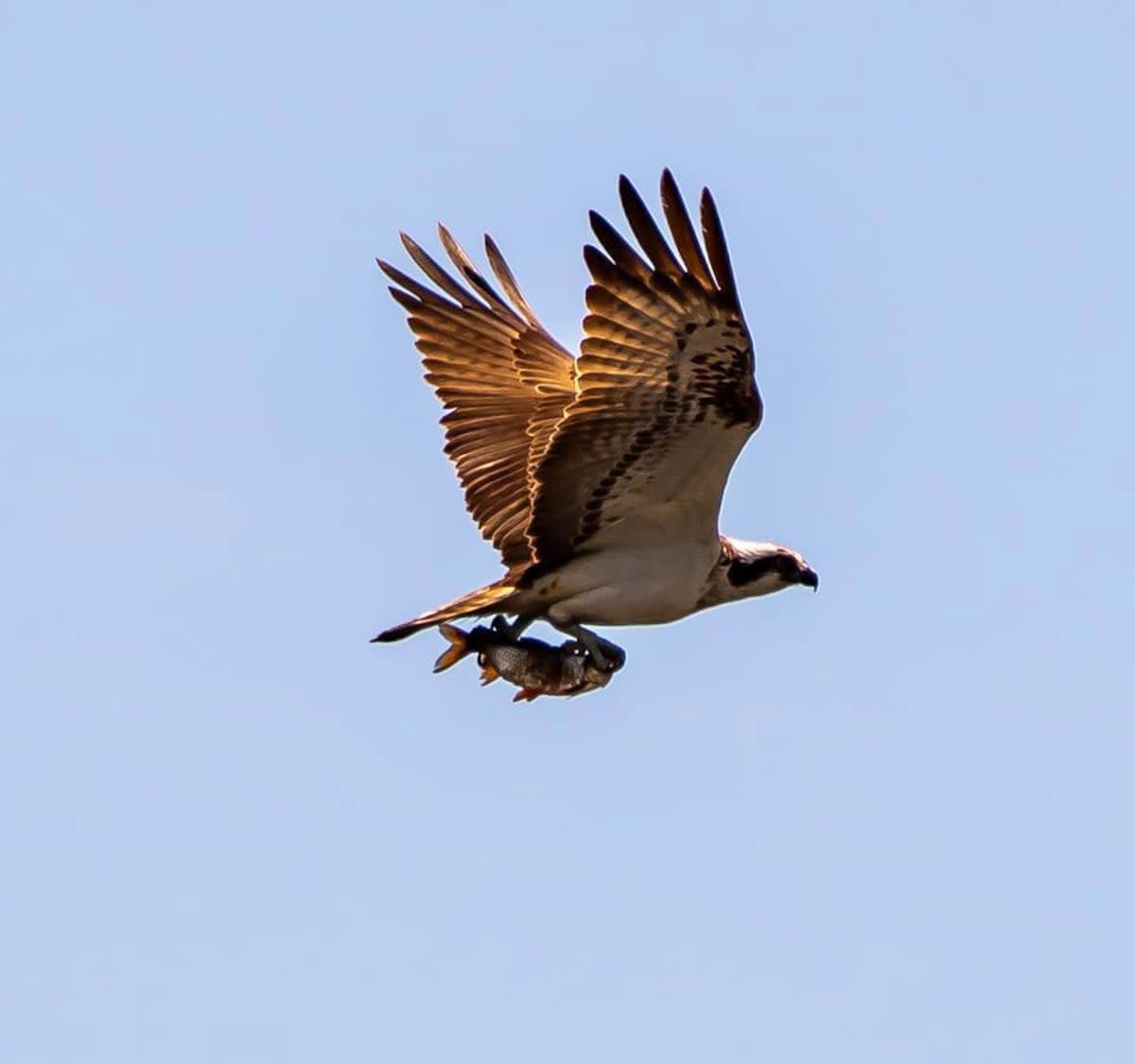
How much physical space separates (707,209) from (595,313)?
0.91 meters

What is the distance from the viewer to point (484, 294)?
1798cm

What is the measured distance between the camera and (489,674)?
15.2 m

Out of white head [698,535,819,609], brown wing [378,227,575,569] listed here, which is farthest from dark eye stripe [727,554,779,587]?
brown wing [378,227,575,569]

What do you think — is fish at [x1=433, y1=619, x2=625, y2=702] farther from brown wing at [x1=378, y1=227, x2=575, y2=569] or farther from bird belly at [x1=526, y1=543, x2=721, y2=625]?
brown wing at [x1=378, y1=227, x2=575, y2=569]

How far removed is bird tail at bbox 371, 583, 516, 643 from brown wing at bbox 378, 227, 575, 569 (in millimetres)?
1212

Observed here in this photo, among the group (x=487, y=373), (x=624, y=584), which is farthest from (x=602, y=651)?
(x=487, y=373)

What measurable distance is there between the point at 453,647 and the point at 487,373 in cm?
303

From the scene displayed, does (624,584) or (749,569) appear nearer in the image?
(624,584)

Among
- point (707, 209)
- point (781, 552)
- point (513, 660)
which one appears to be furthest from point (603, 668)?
point (707, 209)

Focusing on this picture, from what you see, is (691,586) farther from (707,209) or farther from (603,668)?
(707,209)

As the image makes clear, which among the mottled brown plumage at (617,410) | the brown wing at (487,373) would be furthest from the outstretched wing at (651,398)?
the brown wing at (487,373)

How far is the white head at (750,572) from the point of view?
15.9 meters

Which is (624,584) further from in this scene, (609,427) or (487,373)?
(487,373)

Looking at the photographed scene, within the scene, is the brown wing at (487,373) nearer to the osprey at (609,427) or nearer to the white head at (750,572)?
the osprey at (609,427)
